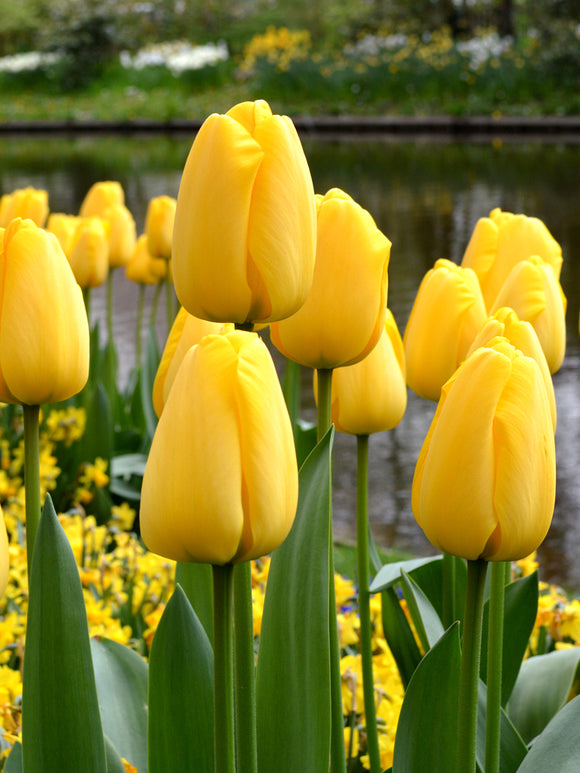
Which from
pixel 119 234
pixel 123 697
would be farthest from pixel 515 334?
pixel 119 234

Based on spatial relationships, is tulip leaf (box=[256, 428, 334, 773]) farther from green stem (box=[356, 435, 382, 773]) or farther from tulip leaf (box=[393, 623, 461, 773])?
green stem (box=[356, 435, 382, 773])

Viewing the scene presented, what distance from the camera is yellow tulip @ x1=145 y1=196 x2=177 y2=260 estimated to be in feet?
11.1

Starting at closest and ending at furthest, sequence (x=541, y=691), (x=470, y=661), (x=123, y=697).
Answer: (x=470, y=661)
(x=123, y=697)
(x=541, y=691)

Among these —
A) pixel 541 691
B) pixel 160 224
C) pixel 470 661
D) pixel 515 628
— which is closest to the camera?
pixel 470 661

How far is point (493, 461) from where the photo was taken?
1002mm

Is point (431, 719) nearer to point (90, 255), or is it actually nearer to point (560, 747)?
point (560, 747)

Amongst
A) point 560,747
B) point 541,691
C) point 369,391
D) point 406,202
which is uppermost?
point 369,391

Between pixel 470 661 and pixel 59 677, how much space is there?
40 cm

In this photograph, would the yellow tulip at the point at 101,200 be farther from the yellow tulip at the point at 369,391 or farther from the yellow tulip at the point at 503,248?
the yellow tulip at the point at 369,391

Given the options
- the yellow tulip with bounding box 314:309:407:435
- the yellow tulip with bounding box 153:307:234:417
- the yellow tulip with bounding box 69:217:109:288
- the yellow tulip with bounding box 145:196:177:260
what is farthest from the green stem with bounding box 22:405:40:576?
the yellow tulip with bounding box 145:196:177:260

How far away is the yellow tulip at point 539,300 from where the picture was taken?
56.9 inches

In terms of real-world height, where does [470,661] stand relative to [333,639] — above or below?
above

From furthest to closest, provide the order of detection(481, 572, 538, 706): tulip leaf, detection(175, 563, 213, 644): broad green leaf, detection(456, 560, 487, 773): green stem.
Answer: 1. detection(481, 572, 538, 706): tulip leaf
2. detection(175, 563, 213, 644): broad green leaf
3. detection(456, 560, 487, 773): green stem

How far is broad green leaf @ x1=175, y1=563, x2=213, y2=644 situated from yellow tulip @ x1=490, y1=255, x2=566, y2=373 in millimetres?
522
